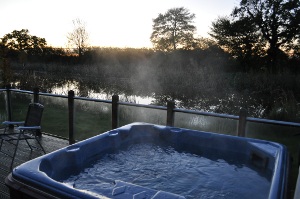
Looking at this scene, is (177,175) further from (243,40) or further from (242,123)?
(243,40)

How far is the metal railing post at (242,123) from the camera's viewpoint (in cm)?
320

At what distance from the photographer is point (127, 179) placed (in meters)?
2.73

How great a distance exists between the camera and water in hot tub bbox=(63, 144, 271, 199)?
2523 millimetres

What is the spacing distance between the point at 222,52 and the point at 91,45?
35.7 feet

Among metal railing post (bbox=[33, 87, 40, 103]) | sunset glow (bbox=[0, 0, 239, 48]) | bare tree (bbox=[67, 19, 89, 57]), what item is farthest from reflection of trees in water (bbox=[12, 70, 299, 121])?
bare tree (bbox=[67, 19, 89, 57])

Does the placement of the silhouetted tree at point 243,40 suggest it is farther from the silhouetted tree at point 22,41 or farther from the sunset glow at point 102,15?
the silhouetted tree at point 22,41

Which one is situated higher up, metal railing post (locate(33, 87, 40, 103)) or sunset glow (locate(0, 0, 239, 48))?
sunset glow (locate(0, 0, 239, 48))

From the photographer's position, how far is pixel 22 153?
3.87 metres

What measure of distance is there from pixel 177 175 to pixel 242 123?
111 cm

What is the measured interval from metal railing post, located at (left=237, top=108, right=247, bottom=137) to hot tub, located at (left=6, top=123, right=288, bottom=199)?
0.13 meters

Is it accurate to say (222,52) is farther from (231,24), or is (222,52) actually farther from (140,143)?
(140,143)

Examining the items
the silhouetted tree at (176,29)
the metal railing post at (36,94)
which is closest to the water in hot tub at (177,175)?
the metal railing post at (36,94)

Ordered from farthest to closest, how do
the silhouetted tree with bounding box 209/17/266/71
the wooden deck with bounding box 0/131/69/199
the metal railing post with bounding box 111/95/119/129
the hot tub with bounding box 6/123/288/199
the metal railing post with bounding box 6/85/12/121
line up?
1. the silhouetted tree with bounding box 209/17/266/71
2. the metal railing post with bounding box 6/85/12/121
3. the metal railing post with bounding box 111/95/119/129
4. the wooden deck with bounding box 0/131/69/199
5. the hot tub with bounding box 6/123/288/199

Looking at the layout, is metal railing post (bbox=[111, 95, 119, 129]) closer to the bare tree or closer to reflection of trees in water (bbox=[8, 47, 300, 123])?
reflection of trees in water (bbox=[8, 47, 300, 123])
